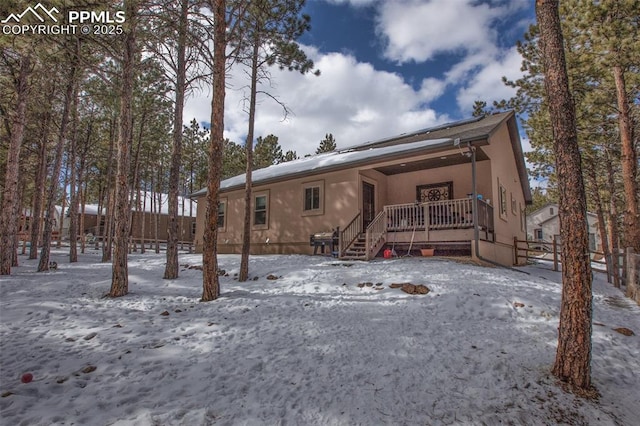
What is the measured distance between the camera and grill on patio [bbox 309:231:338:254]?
461 inches

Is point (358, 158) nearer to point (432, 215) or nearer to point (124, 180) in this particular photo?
point (432, 215)

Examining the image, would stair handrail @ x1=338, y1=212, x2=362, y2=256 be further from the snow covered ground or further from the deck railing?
the snow covered ground

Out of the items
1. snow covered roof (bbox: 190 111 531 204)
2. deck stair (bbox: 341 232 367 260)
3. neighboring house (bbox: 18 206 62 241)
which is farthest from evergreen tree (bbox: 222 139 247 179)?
deck stair (bbox: 341 232 367 260)

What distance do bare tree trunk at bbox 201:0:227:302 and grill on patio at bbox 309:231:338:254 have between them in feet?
19.3

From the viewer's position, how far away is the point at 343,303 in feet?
19.4

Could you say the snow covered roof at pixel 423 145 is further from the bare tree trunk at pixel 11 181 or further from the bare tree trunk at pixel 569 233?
the bare tree trunk at pixel 11 181

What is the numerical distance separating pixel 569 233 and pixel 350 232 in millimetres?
8231

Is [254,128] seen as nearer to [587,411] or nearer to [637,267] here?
[587,411]

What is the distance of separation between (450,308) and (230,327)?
3.63 metres

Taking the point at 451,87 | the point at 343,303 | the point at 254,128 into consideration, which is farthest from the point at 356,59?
the point at 343,303

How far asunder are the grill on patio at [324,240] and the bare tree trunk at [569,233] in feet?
27.9

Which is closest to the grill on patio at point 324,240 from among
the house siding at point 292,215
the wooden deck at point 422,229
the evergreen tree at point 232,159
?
the house siding at point 292,215

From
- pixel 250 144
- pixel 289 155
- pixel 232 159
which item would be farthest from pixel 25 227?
pixel 250 144

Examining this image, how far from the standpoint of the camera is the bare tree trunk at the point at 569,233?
10.6ft
